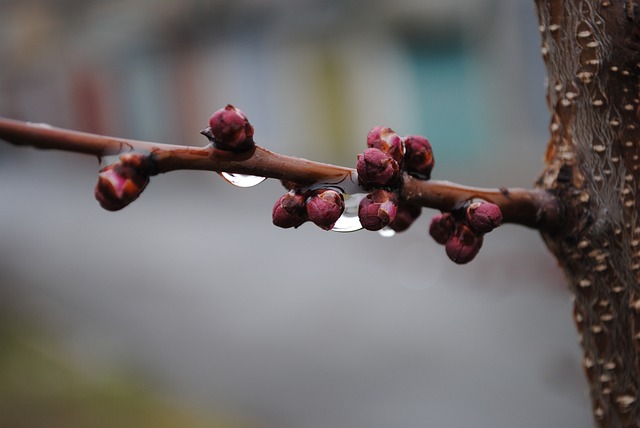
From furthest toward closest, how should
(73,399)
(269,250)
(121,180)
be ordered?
(269,250)
(73,399)
(121,180)

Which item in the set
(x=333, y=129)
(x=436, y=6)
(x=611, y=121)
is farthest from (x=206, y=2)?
(x=611, y=121)

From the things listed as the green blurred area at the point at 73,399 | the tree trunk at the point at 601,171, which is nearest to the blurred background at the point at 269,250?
the green blurred area at the point at 73,399

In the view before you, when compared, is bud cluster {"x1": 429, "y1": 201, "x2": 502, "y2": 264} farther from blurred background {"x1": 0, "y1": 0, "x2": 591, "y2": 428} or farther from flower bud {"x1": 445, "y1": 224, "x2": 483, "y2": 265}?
blurred background {"x1": 0, "y1": 0, "x2": 591, "y2": 428}

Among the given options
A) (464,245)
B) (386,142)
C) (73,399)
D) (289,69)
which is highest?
(289,69)

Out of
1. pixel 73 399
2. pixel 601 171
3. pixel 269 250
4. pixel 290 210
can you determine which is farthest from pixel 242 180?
pixel 269 250

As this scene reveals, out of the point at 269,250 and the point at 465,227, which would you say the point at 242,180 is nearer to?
the point at 465,227

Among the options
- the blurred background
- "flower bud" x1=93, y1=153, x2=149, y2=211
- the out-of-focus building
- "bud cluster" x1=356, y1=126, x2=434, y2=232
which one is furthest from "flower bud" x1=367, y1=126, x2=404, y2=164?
the out-of-focus building

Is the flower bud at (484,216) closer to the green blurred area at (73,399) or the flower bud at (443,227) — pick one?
the flower bud at (443,227)

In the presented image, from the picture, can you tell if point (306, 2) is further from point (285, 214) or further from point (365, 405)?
point (285, 214)
